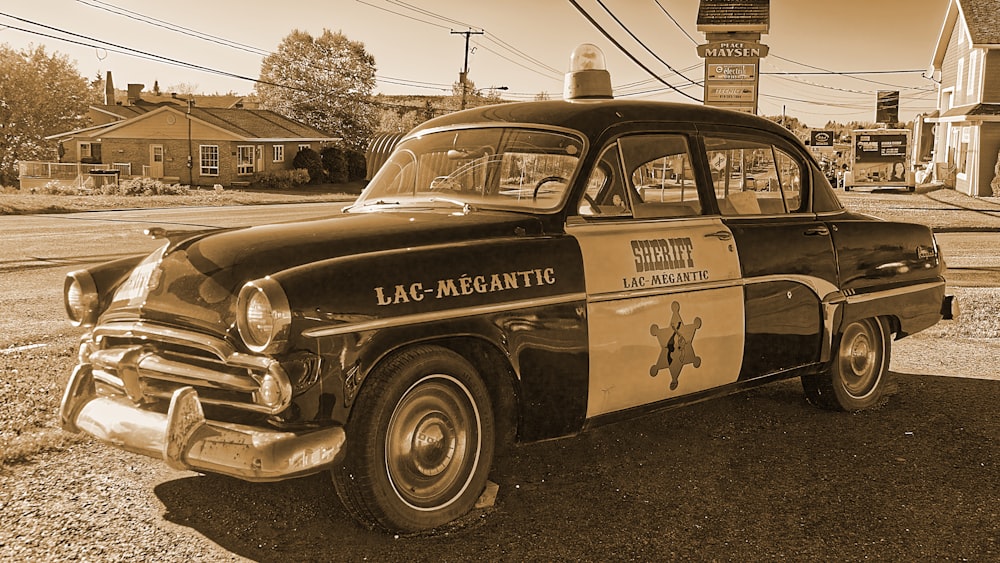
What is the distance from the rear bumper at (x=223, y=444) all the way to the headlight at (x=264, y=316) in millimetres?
306

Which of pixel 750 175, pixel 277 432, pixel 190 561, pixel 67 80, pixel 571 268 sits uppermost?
pixel 67 80

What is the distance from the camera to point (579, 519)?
4.15 meters

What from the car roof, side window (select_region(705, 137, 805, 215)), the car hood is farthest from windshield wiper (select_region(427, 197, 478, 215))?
side window (select_region(705, 137, 805, 215))

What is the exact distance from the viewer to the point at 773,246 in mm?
5355

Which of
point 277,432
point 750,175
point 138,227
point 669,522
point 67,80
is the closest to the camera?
point 277,432

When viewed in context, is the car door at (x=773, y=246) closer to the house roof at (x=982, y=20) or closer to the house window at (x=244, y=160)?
the house roof at (x=982, y=20)

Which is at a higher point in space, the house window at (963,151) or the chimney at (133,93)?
the chimney at (133,93)

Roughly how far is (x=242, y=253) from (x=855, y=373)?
13.2 ft

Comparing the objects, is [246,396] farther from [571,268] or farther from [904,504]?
[904,504]

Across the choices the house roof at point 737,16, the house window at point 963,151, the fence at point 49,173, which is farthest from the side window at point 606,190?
the fence at point 49,173

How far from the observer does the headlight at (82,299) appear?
14.6 ft

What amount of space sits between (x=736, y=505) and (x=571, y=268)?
1.31 m

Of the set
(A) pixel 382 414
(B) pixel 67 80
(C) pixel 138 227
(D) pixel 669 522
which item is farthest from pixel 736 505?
(B) pixel 67 80

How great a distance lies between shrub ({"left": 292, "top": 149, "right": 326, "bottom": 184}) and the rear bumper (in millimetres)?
53308
